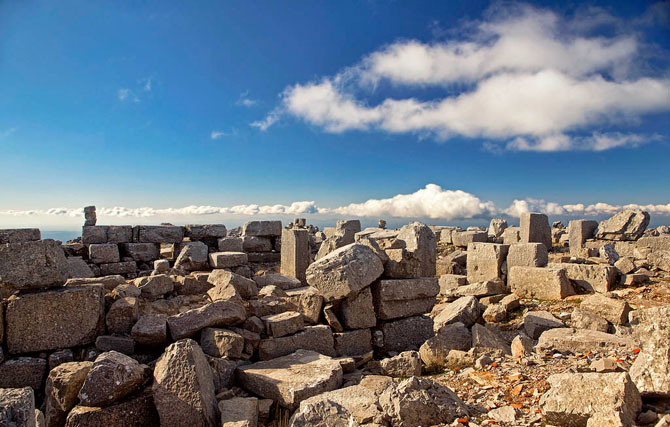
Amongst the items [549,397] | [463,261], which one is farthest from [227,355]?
[463,261]

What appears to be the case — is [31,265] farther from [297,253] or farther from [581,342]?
[581,342]

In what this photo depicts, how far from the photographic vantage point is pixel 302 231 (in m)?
11.3

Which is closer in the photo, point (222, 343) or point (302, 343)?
point (222, 343)

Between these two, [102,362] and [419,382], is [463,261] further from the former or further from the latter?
[102,362]

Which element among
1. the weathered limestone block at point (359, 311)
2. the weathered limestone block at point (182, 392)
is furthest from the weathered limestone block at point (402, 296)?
the weathered limestone block at point (182, 392)

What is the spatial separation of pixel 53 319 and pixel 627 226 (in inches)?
630

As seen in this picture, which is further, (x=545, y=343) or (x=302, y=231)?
(x=302, y=231)

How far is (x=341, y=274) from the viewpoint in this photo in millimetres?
6035

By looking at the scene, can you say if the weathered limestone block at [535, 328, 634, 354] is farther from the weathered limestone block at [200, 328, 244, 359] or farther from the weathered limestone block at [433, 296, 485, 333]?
the weathered limestone block at [200, 328, 244, 359]

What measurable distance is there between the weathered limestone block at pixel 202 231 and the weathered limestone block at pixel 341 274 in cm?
719

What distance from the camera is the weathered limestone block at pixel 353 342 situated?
6.14 meters

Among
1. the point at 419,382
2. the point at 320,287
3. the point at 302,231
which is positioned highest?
the point at 302,231

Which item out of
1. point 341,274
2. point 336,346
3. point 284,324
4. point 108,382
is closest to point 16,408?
point 108,382

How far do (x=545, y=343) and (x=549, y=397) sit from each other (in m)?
2.33
